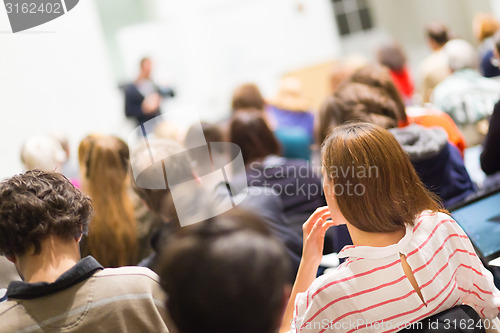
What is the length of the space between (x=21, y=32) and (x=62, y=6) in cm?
17

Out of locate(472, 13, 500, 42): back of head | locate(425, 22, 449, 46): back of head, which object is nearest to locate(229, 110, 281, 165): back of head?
locate(425, 22, 449, 46): back of head

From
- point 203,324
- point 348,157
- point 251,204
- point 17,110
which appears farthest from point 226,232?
point 17,110

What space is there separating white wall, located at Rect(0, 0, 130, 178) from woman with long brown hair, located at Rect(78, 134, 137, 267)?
0.32 m

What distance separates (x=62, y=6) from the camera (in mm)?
2021

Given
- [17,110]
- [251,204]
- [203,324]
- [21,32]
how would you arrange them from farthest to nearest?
1. [17,110]
2. [251,204]
3. [21,32]
4. [203,324]

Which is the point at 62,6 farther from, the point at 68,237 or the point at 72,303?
the point at 72,303

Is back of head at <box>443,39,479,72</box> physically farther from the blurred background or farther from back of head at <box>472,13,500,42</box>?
the blurred background

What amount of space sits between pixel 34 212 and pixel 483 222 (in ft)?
5.00

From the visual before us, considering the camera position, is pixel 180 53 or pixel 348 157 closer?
pixel 348 157

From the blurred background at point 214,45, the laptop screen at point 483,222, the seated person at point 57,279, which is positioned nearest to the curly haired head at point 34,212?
the seated person at point 57,279

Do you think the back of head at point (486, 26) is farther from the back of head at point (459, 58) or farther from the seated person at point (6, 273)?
the seated person at point (6, 273)

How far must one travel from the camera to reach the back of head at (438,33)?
5.00 m

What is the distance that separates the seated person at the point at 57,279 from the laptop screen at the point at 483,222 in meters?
1.15

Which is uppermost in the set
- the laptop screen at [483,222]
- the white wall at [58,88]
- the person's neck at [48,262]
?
the white wall at [58,88]
